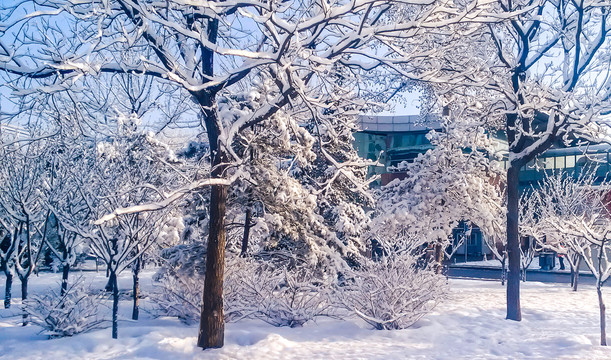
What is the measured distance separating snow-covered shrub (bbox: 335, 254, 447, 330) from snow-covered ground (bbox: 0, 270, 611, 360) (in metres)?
0.31

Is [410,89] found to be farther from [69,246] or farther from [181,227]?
[69,246]

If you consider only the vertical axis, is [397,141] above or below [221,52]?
above

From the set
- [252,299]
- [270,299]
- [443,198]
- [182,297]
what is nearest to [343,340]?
[270,299]

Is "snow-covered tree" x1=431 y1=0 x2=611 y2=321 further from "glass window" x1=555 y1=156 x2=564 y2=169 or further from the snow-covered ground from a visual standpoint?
"glass window" x1=555 y1=156 x2=564 y2=169

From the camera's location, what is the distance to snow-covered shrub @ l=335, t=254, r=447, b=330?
32.4 feet

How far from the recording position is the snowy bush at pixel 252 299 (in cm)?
1016

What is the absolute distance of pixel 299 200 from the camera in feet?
40.4

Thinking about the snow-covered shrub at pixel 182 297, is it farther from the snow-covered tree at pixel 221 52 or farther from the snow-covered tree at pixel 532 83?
the snow-covered tree at pixel 532 83

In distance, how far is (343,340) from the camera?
30.2ft

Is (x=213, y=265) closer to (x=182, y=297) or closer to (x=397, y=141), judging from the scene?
(x=182, y=297)

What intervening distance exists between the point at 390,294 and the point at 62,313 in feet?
20.5

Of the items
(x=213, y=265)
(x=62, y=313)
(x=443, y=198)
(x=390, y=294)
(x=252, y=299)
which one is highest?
(x=443, y=198)

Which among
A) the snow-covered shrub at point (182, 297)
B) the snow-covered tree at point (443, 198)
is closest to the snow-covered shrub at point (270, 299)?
the snow-covered shrub at point (182, 297)

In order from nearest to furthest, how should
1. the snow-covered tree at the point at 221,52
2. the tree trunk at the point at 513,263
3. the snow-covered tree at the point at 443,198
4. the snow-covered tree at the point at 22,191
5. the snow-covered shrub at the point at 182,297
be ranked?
the snow-covered tree at the point at 221,52 < the snow-covered shrub at the point at 182,297 < the tree trunk at the point at 513,263 < the snow-covered tree at the point at 22,191 < the snow-covered tree at the point at 443,198
